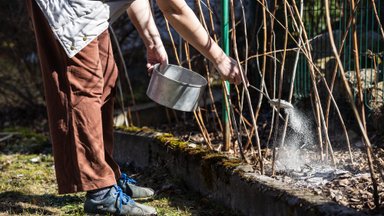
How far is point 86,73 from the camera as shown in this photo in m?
3.09

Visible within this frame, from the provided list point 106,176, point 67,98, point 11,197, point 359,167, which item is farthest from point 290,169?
point 11,197

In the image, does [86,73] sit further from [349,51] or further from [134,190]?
[349,51]

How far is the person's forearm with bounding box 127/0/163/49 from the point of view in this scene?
333 cm

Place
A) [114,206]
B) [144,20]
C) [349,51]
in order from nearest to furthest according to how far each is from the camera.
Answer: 1. [114,206]
2. [144,20]
3. [349,51]

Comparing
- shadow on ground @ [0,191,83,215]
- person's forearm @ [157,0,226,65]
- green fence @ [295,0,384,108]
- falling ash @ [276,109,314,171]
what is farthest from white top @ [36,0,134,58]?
green fence @ [295,0,384,108]

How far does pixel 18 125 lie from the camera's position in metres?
7.18

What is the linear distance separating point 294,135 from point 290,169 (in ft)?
1.83

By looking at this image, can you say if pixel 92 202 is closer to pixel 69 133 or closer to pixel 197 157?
pixel 69 133

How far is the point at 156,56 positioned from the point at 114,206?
76cm

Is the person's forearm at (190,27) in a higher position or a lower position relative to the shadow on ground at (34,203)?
higher

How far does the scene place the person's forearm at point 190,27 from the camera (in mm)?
2934

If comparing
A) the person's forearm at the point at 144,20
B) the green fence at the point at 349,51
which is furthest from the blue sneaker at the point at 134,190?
the green fence at the point at 349,51

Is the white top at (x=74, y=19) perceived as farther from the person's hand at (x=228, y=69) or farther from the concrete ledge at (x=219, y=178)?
the concrete ledge at (x=219, y=178)

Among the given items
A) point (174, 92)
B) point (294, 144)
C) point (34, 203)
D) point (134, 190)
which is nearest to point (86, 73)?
point (174, 92)
